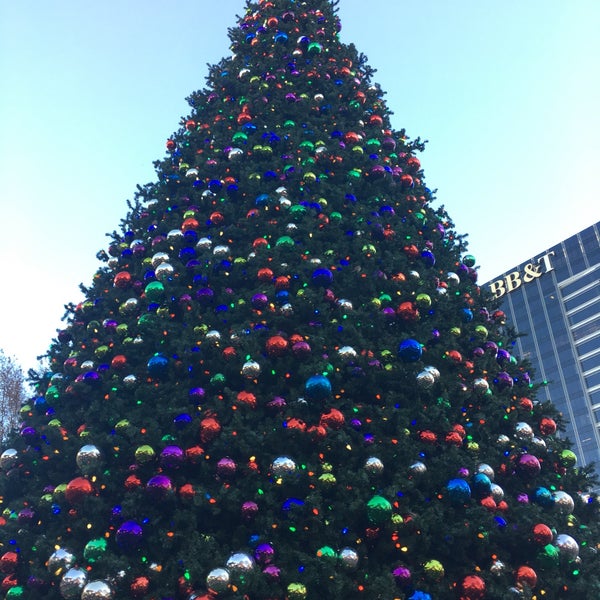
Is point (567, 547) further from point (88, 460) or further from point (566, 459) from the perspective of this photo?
point (88, 460)

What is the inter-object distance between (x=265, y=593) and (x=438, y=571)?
1286mm

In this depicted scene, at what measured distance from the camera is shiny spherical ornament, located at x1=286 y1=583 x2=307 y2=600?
3.38m

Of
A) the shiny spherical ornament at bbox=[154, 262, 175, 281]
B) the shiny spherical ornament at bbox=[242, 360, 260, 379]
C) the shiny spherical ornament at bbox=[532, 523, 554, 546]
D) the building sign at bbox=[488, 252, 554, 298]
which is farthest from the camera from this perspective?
the building sign at bbox=[488, 252, 554, 298]

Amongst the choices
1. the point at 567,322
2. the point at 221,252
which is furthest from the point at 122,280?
the point at 567,322

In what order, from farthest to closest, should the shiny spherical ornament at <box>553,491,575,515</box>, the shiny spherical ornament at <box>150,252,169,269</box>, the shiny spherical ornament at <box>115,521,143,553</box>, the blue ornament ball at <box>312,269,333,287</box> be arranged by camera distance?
1. the shiny spherical ornament at <box>150,252,169,269</box>
2. the blue ornament ball at <box>312,269,333,287</box>
3. the shiny spherical ornament at <box>553,491,575,515</box>
4. the shiny spherical ornament at <box>115,521,143,553</box>

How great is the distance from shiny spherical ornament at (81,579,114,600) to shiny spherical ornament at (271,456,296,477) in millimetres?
1404

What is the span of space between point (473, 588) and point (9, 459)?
14.7 feet

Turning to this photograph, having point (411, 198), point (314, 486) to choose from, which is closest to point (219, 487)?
point (314, 486)

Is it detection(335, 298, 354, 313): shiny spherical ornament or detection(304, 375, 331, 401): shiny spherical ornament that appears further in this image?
detection(335, 298, 354, 313): shiny spherical ornament

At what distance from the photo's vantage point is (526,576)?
3.83 metres

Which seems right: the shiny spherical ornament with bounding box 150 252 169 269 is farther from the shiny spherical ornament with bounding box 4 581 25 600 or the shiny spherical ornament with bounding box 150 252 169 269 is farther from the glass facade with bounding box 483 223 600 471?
the glass facade with bounding box 483 223 600 471

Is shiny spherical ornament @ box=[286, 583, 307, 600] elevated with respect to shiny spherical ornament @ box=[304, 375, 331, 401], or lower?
lower

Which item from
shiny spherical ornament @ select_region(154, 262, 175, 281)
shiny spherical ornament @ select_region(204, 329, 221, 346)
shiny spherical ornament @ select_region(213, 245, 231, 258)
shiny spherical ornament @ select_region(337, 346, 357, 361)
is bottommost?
shiny spherical ornament @ select_region(337, 346, 357, 361)

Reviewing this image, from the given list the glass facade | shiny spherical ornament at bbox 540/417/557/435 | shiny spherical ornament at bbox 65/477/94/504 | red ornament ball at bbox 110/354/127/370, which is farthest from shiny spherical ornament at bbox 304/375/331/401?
the glass facade
